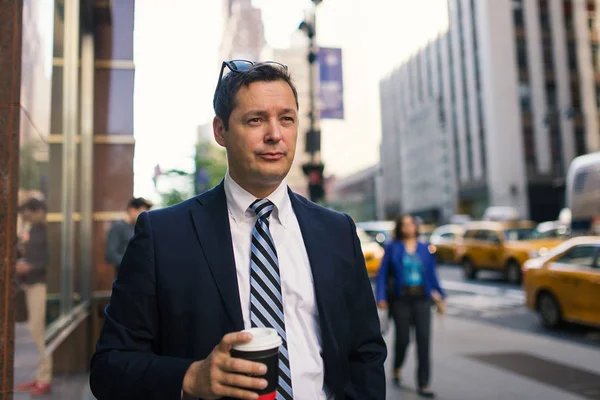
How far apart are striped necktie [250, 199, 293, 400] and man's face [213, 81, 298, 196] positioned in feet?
0.67

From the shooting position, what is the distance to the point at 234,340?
48.3 inches

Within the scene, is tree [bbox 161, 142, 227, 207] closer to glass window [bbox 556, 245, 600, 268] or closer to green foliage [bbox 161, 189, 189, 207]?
green foliage [bbox 161, 189, 189, 207]

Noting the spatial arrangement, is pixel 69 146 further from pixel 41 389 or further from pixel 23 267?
pixel 41 389

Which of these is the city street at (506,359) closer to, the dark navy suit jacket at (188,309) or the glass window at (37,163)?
the glass window at (37,163)

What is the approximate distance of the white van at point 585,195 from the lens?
14.5 metres

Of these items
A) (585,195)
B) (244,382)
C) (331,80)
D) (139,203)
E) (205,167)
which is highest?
(205,167)

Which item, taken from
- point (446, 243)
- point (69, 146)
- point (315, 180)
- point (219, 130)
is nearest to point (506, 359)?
point (315, 180)

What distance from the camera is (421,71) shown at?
49406mm

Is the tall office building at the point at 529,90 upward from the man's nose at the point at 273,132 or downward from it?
upward

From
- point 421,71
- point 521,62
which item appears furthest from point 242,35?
point 521,62

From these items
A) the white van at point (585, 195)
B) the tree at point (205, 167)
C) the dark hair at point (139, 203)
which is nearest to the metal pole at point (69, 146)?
the dark hair at point (139, 203)

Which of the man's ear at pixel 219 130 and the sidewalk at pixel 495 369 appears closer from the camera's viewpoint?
the man's ear at pixel 219 130

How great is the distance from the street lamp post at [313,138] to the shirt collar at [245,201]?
9.69 meters

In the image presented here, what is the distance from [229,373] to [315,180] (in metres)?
10.5
